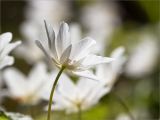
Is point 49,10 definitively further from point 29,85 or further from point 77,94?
point 77,94

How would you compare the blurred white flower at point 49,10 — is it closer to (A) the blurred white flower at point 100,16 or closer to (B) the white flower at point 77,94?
(A) the blurred white flower at point 100,16

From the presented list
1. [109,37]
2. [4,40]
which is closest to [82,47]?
[4,40]

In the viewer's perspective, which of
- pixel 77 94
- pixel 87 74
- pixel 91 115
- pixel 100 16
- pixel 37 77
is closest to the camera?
pixel 87 74

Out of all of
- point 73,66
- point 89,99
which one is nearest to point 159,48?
point 89,99

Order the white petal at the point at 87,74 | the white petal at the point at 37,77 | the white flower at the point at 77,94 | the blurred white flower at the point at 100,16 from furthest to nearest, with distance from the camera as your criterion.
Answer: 1. the blurred white flower at the point at 100,16
2. the white petal at the point at 37,77
3. the white flower at the point at 77,94
4. the white petal at the point at 87,74

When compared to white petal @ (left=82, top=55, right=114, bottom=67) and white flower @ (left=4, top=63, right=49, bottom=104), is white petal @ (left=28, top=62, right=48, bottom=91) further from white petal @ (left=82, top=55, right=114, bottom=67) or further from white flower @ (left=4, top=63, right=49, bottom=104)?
white petal @ (left=82, top=55, right=114, bottom=67)

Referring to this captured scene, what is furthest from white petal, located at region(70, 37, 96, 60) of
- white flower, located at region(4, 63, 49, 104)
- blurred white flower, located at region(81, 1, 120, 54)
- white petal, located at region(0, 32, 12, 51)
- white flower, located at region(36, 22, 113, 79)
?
blurred white flower, located at region(81, 1, 120, 54)

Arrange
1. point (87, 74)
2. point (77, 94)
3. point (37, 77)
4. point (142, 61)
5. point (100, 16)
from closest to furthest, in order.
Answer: point (87, 74) → point (77, 94) → point (37, 77) → point (142, 61) → point (100, 16)

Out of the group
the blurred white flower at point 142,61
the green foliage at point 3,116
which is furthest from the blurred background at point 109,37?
the green foliage at point 3,116
